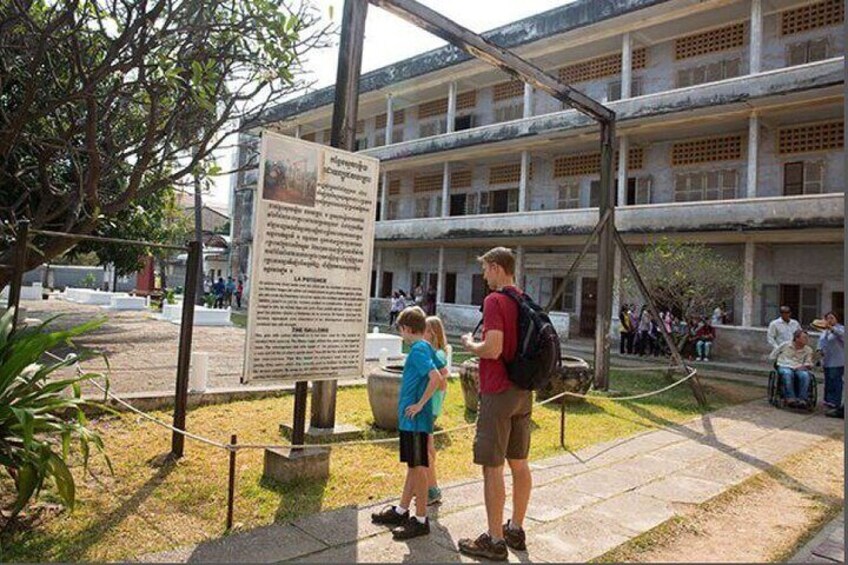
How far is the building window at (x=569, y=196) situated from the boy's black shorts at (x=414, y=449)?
2002 centimetres

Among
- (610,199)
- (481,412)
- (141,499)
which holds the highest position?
(610,199)

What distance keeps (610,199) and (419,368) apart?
6762 millimetres

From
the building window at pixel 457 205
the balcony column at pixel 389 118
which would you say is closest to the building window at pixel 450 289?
the building window at pixel 457 205

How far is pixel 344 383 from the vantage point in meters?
9.19

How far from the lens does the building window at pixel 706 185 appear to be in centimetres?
1883

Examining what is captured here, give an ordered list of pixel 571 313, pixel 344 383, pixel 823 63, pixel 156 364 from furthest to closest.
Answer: pixel 571 313
pixel 823 63
pixel 156 364
pixel 344 383

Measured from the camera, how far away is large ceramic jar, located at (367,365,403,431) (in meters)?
6.36

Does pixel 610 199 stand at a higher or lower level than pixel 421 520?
higher

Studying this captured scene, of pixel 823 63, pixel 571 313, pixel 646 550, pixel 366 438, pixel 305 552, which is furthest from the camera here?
pixel 571 313

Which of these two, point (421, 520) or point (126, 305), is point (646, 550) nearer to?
point (421, 520)

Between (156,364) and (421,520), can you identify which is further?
(156,364)

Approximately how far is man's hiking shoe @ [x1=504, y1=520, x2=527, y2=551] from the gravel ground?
2045 mm

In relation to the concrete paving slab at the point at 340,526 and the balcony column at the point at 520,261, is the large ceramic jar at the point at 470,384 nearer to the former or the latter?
the concrete paving slab at the point at 340,526

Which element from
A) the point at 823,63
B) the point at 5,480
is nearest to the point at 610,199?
the point at 5,480
